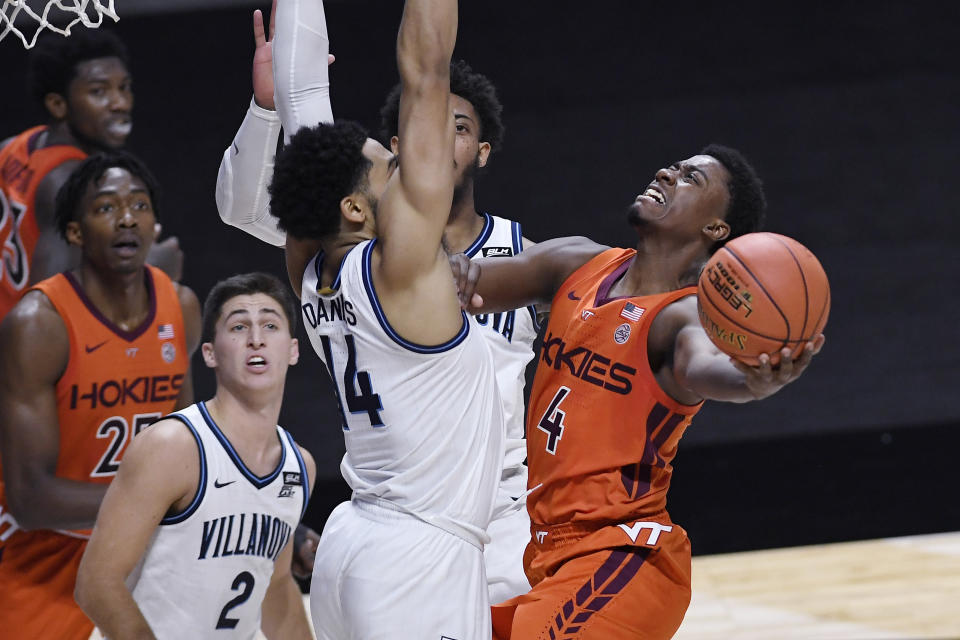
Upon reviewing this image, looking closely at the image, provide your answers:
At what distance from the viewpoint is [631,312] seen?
3246 millimetres

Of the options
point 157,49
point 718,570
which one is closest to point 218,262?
point 157,49

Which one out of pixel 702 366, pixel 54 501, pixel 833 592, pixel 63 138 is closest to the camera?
pixel 702 366

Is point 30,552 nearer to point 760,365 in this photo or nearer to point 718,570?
point 760,365

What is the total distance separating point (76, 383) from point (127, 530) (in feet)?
3.77

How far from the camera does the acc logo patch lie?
3.21 metres

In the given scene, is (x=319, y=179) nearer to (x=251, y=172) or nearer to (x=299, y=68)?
(x=299, y=68)

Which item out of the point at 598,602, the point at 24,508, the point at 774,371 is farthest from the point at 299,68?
the point at 24,508

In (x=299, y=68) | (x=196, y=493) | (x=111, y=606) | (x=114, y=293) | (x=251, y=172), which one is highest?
(x=299, y=68)

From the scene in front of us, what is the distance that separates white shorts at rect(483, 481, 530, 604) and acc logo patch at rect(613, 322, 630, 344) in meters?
0.60

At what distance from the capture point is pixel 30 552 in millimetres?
4359

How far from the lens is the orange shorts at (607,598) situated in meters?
3.06

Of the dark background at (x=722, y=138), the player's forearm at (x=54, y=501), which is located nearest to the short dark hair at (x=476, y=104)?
the player's forearm at (x=54, y=501)

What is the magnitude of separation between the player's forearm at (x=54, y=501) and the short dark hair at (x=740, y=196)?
210 cm

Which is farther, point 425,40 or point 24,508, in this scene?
point 24,508
